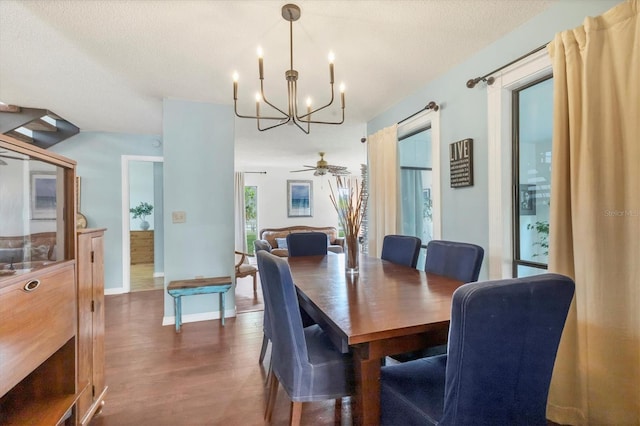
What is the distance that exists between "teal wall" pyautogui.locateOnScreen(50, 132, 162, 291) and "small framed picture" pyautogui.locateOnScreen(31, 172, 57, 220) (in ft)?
11.8

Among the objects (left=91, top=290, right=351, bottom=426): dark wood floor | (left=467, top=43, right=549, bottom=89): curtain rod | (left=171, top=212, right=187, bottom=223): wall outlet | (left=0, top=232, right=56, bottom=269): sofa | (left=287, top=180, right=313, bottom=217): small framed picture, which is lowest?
(left=91, top=290, right=351, bottom=426): dark wood floor

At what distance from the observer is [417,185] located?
11.6ft

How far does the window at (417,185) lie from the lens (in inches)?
130

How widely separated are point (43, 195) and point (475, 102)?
2832 mm

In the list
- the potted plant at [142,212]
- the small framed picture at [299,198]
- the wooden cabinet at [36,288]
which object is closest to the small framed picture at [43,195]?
the wooden cabinet at [36,288]

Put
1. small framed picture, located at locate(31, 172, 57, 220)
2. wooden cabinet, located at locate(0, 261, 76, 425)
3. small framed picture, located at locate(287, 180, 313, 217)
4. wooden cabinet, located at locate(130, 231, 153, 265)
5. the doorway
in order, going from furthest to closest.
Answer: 1. small framed picture, located at locate(287, 180, 313, 217)
2. wooden cabinet, located at locate(130, 231, 153, 265)
3. the doorway
4. small framed picture, located at locate(31, 172, 57, 220)
5. wooden cabinet, located at locate(0, 261, 76, 425)

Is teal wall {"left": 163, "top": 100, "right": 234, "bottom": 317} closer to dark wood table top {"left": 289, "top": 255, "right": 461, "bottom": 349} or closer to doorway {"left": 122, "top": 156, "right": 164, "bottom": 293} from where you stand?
dark wood table top {"left": 289, "top": 255, "right": 461, "bottom": 349}

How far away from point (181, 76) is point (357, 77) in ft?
5.24

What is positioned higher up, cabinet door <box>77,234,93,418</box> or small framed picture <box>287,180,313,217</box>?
small framed picture <box>287,180,313,217</box>

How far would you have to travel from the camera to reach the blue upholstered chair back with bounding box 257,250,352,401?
49.6 inches

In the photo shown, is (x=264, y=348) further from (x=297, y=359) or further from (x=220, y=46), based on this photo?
(x=220, y=46)

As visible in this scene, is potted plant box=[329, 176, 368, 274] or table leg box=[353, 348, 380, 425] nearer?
table leg box=[353, 348, 380, 425]

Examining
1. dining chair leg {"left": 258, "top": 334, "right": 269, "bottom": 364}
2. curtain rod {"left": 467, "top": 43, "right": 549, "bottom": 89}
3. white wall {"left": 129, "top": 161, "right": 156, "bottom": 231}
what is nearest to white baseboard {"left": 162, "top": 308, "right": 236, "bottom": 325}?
dining chair leg {"left": 258, "top": 334, "right": 269, "bottom": 364}

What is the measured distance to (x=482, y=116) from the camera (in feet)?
7.82
